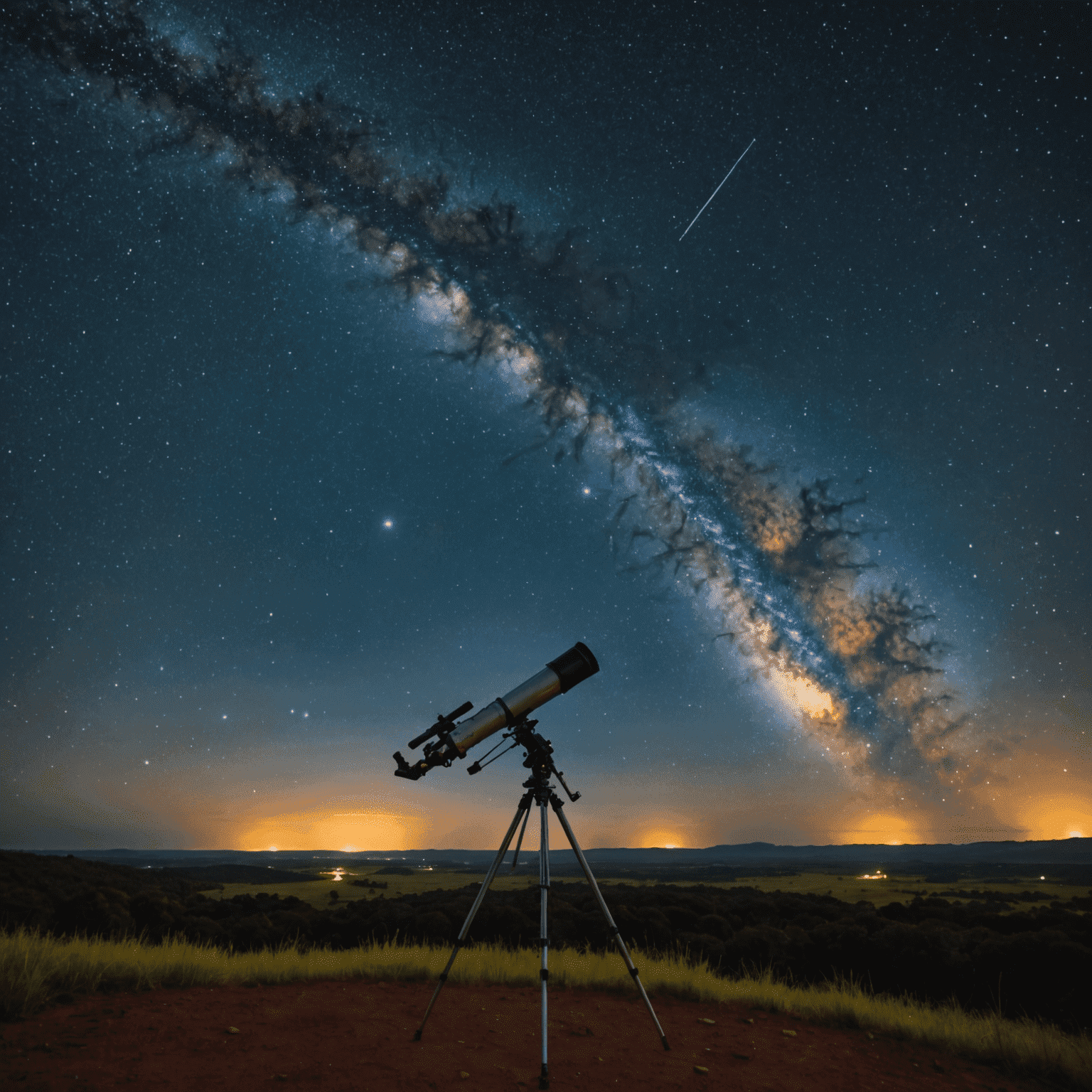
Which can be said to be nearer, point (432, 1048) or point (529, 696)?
point (432, 1048)

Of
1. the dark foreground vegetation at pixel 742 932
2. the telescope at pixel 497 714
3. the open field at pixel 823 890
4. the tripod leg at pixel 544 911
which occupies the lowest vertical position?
the open field at pixel 823 890

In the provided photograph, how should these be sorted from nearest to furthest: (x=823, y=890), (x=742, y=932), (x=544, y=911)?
1. (x=544, y=911)
2. (x=742, y=932)
3. (x=823, y=890)

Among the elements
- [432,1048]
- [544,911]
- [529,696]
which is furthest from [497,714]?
[432,1048]

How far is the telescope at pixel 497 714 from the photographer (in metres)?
5.95

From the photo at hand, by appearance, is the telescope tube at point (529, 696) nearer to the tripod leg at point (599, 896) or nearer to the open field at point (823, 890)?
the tripod leg at point (599, 896)

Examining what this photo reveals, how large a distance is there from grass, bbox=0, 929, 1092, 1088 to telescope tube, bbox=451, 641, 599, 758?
15.6 ft

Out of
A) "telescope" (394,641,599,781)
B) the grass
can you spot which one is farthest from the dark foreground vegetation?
"telescope" (394,641,599,781)

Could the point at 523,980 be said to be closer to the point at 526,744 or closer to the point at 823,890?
the point at 526,744

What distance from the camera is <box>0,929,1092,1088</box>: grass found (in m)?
6.54

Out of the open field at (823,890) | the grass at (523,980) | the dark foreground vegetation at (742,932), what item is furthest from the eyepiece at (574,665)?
the open field at (823,890)

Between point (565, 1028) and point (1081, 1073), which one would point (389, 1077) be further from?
point (1081, 1073)

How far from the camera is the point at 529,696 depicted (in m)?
6.25

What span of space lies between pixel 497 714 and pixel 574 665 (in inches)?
35.1

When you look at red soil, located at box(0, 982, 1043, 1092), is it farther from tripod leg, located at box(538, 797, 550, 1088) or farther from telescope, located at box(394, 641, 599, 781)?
telescope, located at box(394, 641, 599, 781)
